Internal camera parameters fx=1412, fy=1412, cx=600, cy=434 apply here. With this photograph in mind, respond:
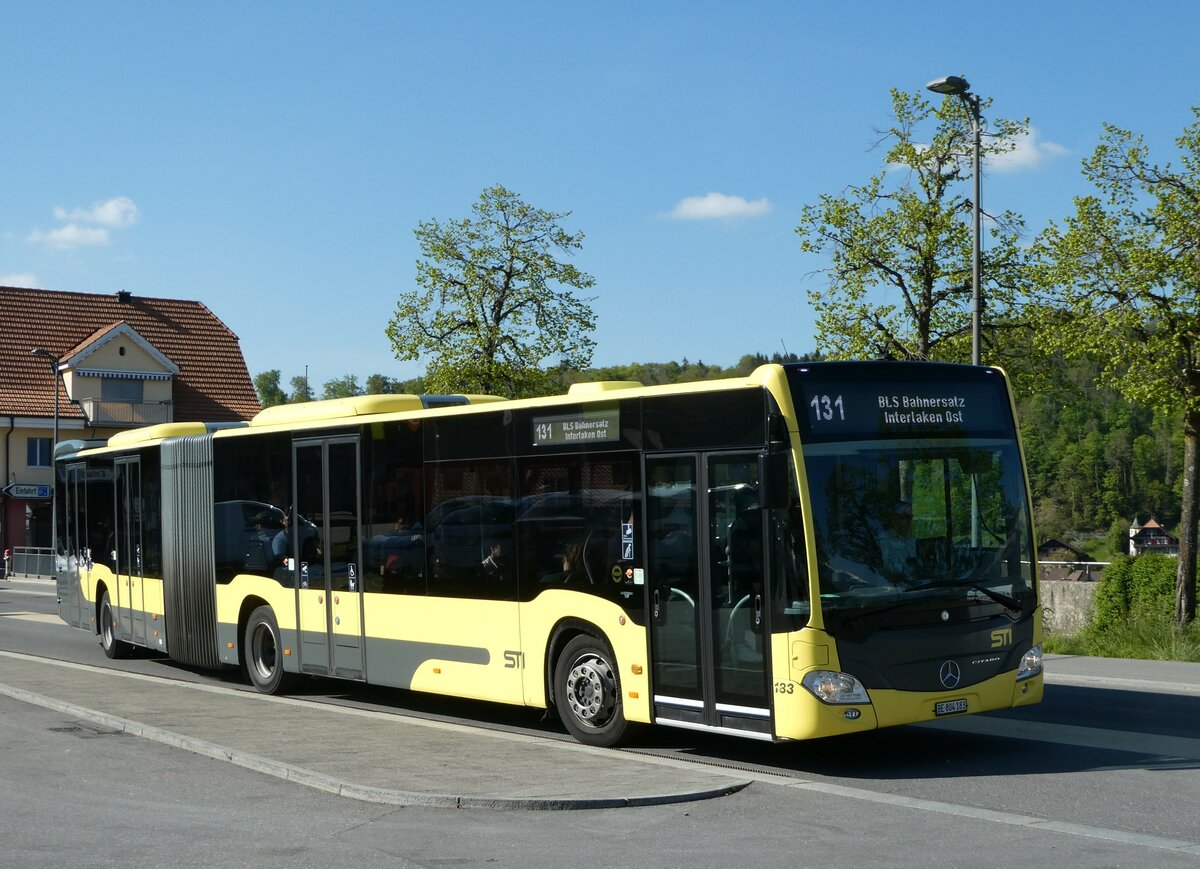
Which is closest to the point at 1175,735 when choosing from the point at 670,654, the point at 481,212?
the point at 670,654

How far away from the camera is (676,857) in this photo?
7.63 meters

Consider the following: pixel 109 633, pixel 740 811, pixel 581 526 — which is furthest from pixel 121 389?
pixel 740 811

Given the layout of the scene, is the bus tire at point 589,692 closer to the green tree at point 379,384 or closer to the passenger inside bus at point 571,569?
the passenger inside bus at point 571,569

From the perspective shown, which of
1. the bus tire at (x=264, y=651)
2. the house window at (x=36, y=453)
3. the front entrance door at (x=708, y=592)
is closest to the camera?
the front entrance door at (x=708, y=592)

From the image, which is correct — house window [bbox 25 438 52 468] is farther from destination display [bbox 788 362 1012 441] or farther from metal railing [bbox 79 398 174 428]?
destination display [bbox 788 362 1012 441]

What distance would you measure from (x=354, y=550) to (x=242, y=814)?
5.84 meters

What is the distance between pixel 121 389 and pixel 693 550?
60.9 metres

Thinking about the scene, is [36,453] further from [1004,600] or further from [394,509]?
[1004,600]

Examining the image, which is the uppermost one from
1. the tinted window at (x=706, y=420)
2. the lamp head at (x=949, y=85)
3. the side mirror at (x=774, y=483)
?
the lamp head at (x=949, y=85)

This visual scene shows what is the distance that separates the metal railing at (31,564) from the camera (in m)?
56.8

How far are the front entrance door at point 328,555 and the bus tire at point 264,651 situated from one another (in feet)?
2.15

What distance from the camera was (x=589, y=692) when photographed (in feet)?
38.4

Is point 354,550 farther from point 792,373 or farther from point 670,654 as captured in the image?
point 792,373

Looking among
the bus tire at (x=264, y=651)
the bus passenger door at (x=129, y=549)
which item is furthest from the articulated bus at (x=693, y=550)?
the bus passenger door at (x=129, y=549)
